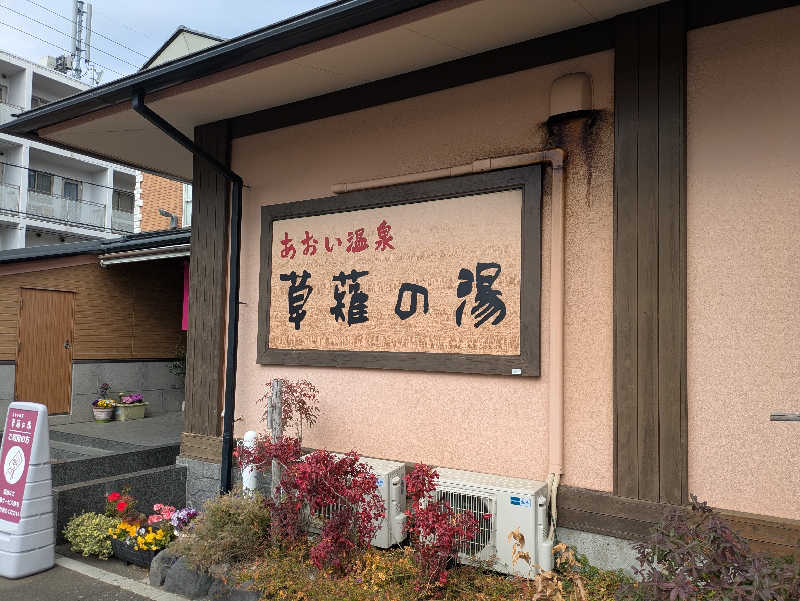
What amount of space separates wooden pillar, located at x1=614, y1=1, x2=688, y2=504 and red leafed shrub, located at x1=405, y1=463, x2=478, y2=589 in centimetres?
116

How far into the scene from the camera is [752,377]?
376 cm

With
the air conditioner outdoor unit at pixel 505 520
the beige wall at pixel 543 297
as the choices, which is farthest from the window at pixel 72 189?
the air conditioner outdoor unit at pixel 505 520

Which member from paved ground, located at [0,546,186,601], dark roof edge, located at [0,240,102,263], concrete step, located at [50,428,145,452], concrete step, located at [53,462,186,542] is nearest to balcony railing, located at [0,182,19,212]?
dark roof edge, located at [0,240,102,263]

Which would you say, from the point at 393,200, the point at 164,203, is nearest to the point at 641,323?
the point at 393,200

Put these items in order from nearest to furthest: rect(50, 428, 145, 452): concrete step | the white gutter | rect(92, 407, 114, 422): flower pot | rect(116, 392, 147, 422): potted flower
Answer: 1. rect(50, 428, 145, 452): concrete step
2. the white gutter
3. rect(92, 407, 114, 422): flower pot
4. rect(116, 392, 147, 422): potted flower

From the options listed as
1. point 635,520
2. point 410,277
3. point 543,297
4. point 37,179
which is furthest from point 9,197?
point 635,520

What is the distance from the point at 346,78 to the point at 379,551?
4.14 m

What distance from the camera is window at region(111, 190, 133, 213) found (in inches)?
1040

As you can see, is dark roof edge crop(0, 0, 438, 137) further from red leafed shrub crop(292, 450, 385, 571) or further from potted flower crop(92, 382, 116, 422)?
potted flower crop(92, 382, 116, 422)

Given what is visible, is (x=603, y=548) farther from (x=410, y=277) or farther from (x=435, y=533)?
(x=410, y=277)

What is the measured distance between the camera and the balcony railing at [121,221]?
84.3 feet

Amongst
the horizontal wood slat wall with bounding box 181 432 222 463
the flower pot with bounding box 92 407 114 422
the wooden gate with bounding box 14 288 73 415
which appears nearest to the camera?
the horizontal wood slat wall with bounding box 181 432 222 463

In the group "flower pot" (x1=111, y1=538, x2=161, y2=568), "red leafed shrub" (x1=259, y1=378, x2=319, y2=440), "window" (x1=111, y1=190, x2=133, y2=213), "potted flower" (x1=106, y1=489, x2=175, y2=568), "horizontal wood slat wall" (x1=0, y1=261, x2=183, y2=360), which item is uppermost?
"window" (x1=111, y1=190, x2=133, y2=213)

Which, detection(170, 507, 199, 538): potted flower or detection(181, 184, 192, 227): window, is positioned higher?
detection(181, 184, 192, 227): window
